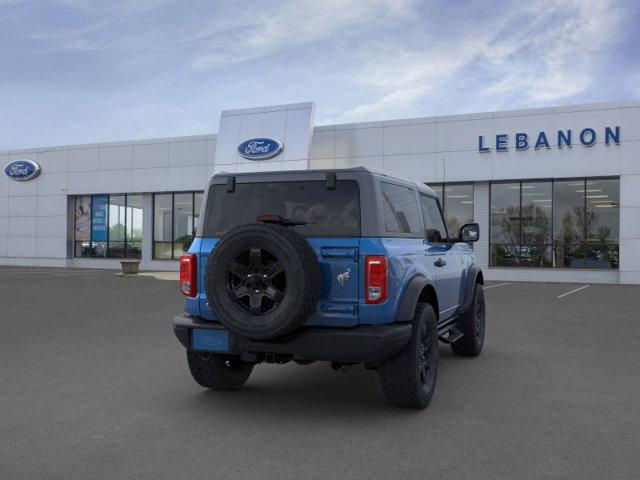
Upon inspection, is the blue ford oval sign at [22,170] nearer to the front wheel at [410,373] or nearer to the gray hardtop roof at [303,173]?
the gray hardtop roof at [303,173]

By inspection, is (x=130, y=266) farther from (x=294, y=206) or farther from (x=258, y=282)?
(x=258, y=282)

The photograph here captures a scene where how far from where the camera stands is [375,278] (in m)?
4.71

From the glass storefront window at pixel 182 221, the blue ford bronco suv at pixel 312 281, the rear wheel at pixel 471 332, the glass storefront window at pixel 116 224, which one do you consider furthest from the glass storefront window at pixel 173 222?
the blue ford bronco suv at pixel 312 281

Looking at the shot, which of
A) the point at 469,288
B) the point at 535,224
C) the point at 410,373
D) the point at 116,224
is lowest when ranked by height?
the point at 410,373

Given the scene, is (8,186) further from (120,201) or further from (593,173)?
(593,173)

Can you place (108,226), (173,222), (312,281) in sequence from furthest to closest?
1. (108,226)
2. (173,222)
3. (312,281)

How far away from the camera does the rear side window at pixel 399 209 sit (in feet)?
17.1

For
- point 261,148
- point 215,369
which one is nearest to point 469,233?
point 215,369

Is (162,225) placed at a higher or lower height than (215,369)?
higher

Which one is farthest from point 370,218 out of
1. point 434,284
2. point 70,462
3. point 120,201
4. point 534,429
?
point 120,201

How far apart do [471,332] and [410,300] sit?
9.33 ft

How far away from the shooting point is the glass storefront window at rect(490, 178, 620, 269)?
2294cm

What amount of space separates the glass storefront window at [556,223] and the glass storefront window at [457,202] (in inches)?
36.2

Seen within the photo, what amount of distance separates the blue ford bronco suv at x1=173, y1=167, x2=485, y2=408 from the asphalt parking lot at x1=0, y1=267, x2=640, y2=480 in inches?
18.4
